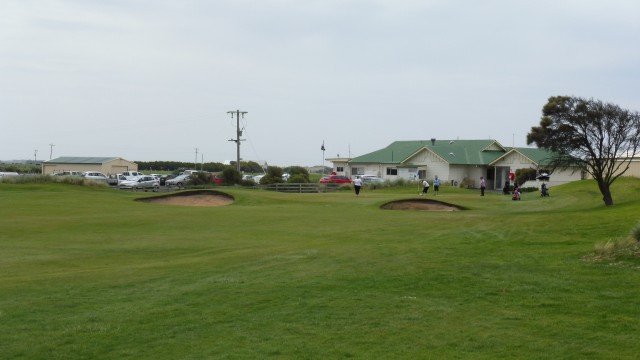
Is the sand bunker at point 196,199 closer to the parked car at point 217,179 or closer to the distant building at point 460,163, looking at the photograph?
the parked car at point 217,179

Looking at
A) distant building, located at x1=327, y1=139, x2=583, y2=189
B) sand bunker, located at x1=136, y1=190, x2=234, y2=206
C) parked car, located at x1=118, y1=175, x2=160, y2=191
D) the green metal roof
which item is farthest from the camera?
the green metal roof

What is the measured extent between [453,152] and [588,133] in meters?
47.4

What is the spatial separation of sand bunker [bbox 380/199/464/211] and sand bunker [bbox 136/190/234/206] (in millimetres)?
11074

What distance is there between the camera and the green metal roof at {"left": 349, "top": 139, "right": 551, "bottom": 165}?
80.1m

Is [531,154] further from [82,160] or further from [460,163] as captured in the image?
[82,160]

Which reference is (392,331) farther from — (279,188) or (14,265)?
(279,188)

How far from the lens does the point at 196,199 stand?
46.9 metres

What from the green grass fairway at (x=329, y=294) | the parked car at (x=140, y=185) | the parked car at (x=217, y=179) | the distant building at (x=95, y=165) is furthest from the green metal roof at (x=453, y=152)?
the green grass fairway at (x=329, y=294)

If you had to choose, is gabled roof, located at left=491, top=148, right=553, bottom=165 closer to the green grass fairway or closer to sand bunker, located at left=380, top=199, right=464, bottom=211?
sand bunker, located at left=380, top=199, right=464, bottom=211

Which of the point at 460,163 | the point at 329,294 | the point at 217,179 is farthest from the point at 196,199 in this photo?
the point at 460,163

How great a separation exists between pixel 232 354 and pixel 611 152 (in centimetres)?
3221

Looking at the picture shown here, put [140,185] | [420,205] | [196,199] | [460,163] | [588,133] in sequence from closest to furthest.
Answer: [588,133]
[420,205]
[196,199]
[140,185]
[460,163]

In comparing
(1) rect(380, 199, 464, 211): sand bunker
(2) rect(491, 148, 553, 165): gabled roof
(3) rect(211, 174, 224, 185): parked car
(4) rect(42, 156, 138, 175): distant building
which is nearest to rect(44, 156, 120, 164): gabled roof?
(4) rect(42, 156, 138, 175): distant building

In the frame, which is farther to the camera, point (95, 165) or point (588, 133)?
point (95, 165)
